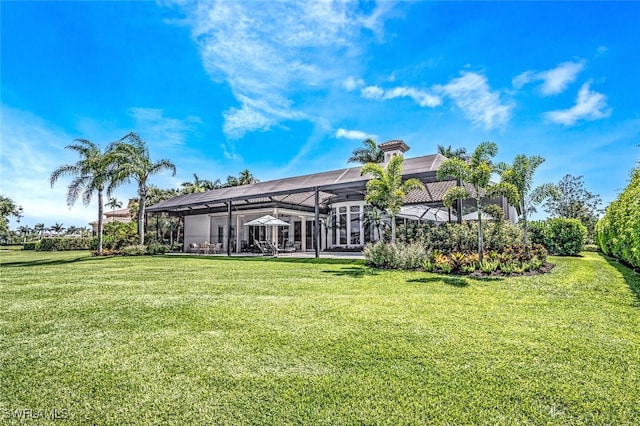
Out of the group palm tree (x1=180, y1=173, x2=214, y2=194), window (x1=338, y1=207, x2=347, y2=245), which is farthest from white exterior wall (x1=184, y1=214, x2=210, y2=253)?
window (x1=338, y1=207, x2=347, y2=245)

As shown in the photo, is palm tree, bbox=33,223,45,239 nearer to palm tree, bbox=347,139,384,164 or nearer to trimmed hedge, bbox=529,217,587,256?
palm tree, bbox=347,139,384,164

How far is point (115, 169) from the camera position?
66.7ft

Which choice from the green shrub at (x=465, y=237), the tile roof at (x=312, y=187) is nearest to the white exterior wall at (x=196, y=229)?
the tile roof at (x=312, y=187)

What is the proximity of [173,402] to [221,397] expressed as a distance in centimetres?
38

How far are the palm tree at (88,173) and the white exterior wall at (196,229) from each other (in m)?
6.74

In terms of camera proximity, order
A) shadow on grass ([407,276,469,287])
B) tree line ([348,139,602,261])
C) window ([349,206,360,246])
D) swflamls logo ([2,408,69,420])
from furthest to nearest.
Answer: window ([349,206,360,246]), tree line ([348,139,602,261]), shadow on grass ([407,276,469,287]), swflamls logo ([2,408,69,420])

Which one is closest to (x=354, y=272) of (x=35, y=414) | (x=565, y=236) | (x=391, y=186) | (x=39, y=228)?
(x=391, y=186)

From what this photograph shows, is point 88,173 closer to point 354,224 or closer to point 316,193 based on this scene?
point 316,193

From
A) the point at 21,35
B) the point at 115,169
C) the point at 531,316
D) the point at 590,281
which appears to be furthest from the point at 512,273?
the point at 115,169

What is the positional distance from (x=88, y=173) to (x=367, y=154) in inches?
783

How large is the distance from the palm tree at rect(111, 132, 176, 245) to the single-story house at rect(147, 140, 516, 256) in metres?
2.32

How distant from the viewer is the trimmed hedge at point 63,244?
31.2 m

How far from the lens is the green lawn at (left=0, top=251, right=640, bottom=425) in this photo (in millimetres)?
2627

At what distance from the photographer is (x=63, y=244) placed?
31297 millimetres
